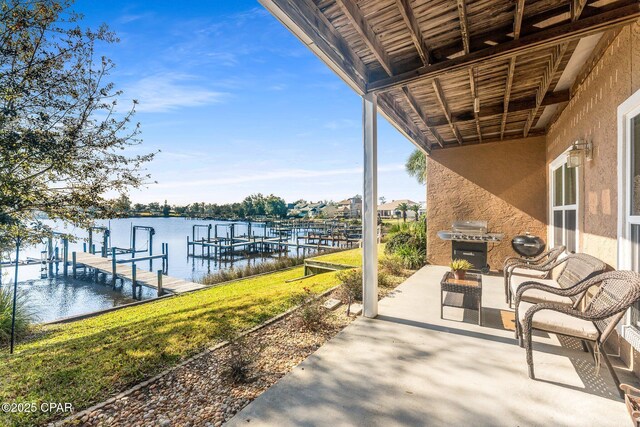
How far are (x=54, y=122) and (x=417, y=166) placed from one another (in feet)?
54.2

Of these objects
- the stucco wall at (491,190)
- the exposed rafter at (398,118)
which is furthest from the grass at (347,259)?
the exposed rafter at (398,118)

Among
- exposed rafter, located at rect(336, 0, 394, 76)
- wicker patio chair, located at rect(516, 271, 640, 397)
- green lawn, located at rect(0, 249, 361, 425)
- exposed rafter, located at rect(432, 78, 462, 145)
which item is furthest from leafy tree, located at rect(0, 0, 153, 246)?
wicker patio chair, located at rect(516, 271, 640, 397)

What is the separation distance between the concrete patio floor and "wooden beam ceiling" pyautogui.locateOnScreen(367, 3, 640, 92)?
3.12 metres

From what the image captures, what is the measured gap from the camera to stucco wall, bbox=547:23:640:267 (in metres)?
2.46

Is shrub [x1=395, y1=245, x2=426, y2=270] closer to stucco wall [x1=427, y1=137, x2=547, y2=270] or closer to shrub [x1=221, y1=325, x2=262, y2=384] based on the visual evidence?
stucco wall [x1=427, y1=137, x2=547, y2=270]

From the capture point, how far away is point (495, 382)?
2.36 metres

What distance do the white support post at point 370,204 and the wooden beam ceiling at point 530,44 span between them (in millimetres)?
382

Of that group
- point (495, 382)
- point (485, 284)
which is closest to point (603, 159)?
point (495, 382)

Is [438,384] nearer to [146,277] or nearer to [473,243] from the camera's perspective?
[473,243]

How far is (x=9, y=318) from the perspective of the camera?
4785 mm

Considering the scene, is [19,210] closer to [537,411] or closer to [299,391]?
[299,391]

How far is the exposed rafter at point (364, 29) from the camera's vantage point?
2.38 m

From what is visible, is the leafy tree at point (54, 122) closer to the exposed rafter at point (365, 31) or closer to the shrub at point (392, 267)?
the exposed rafter at point (365, 31)

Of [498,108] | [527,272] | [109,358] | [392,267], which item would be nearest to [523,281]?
[527,272]
